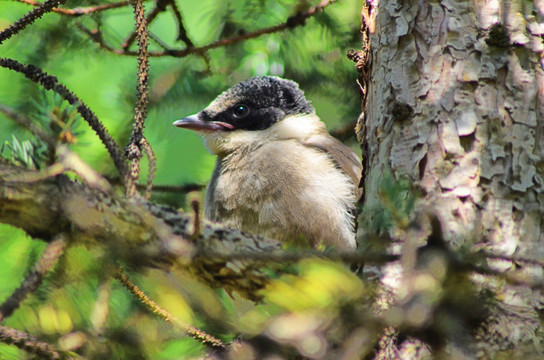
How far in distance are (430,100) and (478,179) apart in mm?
379

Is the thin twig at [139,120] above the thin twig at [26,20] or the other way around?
the other way around

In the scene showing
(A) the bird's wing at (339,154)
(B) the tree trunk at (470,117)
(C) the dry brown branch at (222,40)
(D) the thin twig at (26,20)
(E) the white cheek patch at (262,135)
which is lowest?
(A) the bird's wing at (339,154)

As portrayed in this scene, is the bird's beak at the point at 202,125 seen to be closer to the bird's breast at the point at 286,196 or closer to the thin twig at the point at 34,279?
the bird's breast at the point at 286,196

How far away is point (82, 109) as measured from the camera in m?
1.73

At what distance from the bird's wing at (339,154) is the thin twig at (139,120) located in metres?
1.97

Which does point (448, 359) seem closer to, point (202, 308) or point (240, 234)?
point (202, 308)

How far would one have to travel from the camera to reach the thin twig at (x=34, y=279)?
138 centimetres

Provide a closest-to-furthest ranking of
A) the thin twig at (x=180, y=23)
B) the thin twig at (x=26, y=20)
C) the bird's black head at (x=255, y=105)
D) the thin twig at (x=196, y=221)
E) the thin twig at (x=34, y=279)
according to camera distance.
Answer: the thin twig at (x=34, y=279), the thin twig at (x=196, y=221), the thin twig at (x=26, y=20), the thin twig at (x=180, y=23), the bird's black head at (x=255, y=105)

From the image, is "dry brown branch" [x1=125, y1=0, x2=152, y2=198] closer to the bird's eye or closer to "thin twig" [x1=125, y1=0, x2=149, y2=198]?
"thin twig" [x1=125, y1=0, x2=149, y2=198]

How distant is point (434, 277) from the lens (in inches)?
56.9

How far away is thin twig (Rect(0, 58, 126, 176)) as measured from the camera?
166cm

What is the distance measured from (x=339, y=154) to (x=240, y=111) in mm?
832

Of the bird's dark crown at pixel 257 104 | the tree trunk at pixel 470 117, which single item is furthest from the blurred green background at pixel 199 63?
the tree trunk at pixel 470 117

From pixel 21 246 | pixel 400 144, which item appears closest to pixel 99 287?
pixel 21 246
